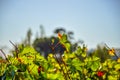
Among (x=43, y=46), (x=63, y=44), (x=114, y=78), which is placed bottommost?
(x=114, y=78)

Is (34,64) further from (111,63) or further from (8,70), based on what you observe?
(111,63)

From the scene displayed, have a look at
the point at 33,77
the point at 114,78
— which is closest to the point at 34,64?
the point at 33,77

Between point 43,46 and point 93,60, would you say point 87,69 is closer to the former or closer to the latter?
point 93,60

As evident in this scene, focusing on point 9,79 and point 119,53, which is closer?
point 9,79

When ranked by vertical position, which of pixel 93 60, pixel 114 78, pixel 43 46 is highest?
pixel 43 46

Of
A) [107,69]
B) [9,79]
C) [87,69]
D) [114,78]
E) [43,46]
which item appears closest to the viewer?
[9,79]

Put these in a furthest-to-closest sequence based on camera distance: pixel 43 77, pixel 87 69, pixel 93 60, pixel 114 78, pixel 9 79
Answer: pixel 114 78, pixel 87 69, pixel 93 60, pixel 43 77, pixel 9 79

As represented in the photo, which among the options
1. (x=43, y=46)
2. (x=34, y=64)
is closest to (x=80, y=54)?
(x=34, y=64)

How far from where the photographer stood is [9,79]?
62.4 inches

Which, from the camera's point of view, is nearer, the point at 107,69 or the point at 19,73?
the point at 19,73

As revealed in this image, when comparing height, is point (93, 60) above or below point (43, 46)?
below

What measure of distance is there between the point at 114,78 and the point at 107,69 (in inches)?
10.5

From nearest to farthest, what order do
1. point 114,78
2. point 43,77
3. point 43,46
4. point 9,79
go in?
point 9,79 < point 43,77 < point 114,78 < point 43,46

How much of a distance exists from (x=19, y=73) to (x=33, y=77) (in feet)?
0.32
